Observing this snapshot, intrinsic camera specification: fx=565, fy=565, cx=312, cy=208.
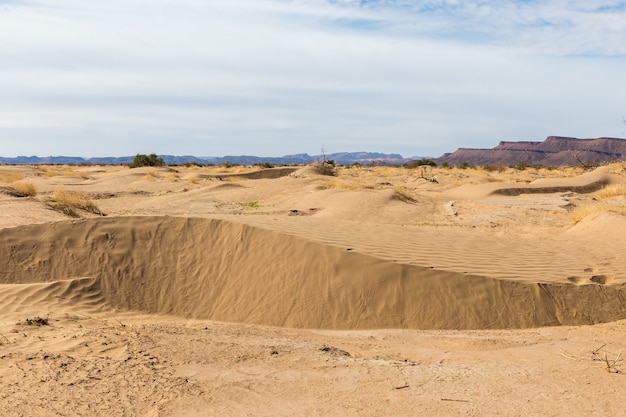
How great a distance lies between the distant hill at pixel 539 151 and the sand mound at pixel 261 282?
11370 cm

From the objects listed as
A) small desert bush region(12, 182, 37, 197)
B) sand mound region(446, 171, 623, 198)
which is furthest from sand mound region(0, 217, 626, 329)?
sand mound region(446, 171, 623, 198)

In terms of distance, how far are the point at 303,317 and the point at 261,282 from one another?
1086 mm

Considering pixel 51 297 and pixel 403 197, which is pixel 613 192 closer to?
pixel 403 197

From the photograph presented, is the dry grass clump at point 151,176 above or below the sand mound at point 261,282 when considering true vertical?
above

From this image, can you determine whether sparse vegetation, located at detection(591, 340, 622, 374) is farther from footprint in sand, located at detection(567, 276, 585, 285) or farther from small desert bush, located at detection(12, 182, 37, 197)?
small desert bush, located at detection(12, 182, 37, 197)

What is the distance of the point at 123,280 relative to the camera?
Result: 28.7ft

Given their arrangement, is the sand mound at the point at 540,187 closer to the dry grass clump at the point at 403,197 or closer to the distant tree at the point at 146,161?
the dry grass clump at the point at 403,197

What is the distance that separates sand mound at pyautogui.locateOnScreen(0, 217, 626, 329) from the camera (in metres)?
7.52

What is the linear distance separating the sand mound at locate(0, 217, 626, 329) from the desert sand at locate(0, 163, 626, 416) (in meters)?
0.02

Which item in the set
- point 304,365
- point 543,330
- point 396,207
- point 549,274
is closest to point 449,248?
point 549,274

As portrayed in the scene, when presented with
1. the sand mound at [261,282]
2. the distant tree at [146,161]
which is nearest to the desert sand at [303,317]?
the sand mound at [261,282]

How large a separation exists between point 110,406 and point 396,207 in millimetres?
15041

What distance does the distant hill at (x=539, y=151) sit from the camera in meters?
121

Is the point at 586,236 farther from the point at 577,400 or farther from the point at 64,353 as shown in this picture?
the point at 64,353
